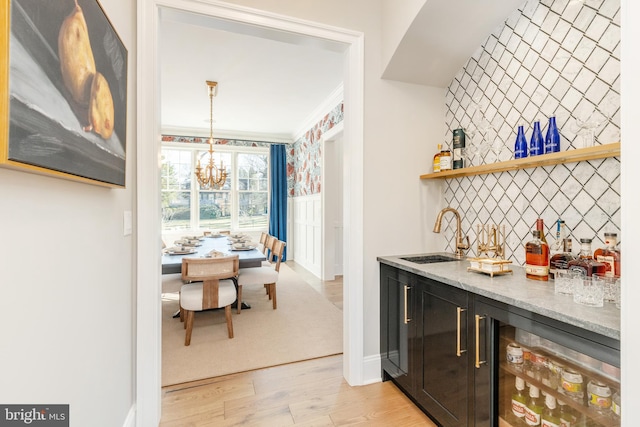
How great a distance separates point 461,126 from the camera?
226cm

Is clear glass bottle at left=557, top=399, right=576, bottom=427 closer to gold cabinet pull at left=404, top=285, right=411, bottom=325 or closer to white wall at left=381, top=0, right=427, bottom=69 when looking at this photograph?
gold cabinet pull at left=404, top=285, right=411, bottom=325

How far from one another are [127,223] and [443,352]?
1.87 metres

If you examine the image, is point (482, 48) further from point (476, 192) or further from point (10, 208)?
point (10, 208)

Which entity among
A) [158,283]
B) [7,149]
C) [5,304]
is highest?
[7,149]

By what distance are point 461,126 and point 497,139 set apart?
0.35 m

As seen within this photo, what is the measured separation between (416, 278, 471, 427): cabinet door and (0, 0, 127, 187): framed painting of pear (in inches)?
67.3

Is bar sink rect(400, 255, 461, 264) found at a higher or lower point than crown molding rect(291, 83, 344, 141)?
lower

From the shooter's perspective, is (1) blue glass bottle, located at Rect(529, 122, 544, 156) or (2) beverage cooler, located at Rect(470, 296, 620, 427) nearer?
(2) beverage cooler, located at Rect(470, 296, 620, 427)

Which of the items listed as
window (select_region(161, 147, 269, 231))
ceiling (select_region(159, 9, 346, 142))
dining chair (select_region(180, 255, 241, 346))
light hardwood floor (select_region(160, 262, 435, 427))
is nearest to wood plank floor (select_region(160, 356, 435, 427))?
light hardwood floor (select_region(160, 262, 435, 427))

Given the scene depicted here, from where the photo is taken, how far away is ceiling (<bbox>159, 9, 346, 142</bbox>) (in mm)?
2213

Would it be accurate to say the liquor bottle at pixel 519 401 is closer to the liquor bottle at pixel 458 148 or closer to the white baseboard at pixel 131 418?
the liquor bottle at pixel 458 148

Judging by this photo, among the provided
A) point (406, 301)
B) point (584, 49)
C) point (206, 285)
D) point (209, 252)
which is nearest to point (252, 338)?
point (206, 285)

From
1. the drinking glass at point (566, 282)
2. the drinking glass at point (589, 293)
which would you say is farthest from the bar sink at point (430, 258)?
the drinking glass at point (589, 293)

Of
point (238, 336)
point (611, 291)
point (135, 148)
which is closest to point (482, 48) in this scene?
point (611, 291)
